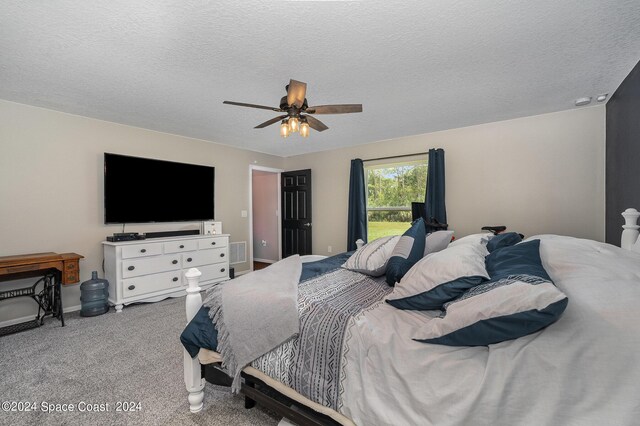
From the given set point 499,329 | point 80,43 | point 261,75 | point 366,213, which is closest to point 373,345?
point 499,329

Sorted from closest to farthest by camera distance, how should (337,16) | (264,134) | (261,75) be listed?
(337,16), (261,75), (264,134)

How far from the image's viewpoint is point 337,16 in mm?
1768

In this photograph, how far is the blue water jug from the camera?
3320 mm

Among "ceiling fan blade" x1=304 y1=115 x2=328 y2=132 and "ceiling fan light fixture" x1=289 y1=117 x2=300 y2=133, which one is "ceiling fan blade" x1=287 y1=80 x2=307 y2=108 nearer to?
"ceiling fan light fixture" x1=289 y1=117 x2=300 y2=133

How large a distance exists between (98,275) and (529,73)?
5.45 m

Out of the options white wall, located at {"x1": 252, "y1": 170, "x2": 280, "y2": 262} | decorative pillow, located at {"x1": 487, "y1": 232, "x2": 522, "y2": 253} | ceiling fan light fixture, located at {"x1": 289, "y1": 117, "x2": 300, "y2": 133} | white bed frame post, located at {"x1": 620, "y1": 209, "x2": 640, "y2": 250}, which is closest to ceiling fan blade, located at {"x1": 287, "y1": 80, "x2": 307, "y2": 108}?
ceiling fan light fixture, located at {"x1": 289, "y1": 117, "x2": 300, "y2": 133}

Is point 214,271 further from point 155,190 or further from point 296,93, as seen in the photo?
point 296,93

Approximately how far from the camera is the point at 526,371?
0.95 metres

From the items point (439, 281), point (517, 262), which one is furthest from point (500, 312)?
point (517, 262)

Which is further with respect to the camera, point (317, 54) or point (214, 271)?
point (214, 271)

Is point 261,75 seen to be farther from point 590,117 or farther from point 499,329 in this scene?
point 590,117

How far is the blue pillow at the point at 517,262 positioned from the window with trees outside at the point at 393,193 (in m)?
3.08

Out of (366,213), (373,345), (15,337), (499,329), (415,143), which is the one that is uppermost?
(415,143)

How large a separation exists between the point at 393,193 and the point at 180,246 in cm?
358
